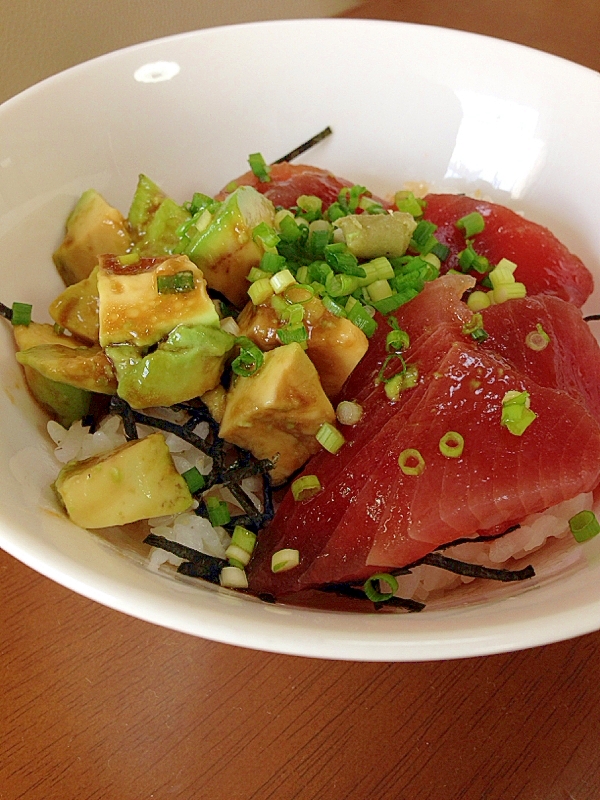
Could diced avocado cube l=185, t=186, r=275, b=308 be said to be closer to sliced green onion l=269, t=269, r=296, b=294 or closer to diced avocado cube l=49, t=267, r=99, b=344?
sliced green onion l=269, t=269, r=296, b=294

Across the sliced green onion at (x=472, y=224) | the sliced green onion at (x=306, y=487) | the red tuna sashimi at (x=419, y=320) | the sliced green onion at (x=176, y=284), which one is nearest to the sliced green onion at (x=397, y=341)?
the red tuna sashimi at (x=419, y=320)

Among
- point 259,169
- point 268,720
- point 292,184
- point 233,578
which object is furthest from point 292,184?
point 268,720

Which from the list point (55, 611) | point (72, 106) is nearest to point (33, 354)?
point (55, 611)

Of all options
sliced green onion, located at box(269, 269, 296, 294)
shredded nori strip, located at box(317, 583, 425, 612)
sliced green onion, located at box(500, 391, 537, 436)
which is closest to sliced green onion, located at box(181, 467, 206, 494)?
shredded nori strip, located at box(317, 583, 425, 612)

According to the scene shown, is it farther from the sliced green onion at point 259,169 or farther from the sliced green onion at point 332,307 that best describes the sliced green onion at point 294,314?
the sliced green onion at point 259,169

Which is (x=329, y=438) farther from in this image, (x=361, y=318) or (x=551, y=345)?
(x=551, y=345)
